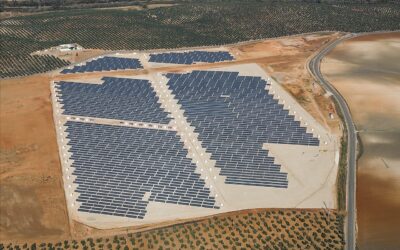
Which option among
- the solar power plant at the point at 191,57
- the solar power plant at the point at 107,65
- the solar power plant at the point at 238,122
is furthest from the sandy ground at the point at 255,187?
the solar power plant at the point at 191,57

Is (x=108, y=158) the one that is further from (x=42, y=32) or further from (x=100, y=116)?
(x=42, y=32)

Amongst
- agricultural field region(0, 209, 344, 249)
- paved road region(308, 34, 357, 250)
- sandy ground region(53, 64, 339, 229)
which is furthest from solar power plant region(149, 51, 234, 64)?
agricultural field region(0, 209, 344, 249)

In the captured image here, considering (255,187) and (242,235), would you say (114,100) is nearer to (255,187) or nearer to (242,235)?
(255,187)

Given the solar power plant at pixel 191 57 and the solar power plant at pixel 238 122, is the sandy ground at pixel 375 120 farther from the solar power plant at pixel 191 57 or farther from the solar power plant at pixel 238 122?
the solar power plant at pixel 191 57

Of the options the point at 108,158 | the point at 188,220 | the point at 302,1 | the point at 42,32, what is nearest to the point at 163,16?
the point at 42,32

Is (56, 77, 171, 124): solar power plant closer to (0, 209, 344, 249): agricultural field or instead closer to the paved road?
(0, 209, 344, 249): agricultural field

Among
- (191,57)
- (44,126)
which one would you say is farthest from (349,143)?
(44,126)
